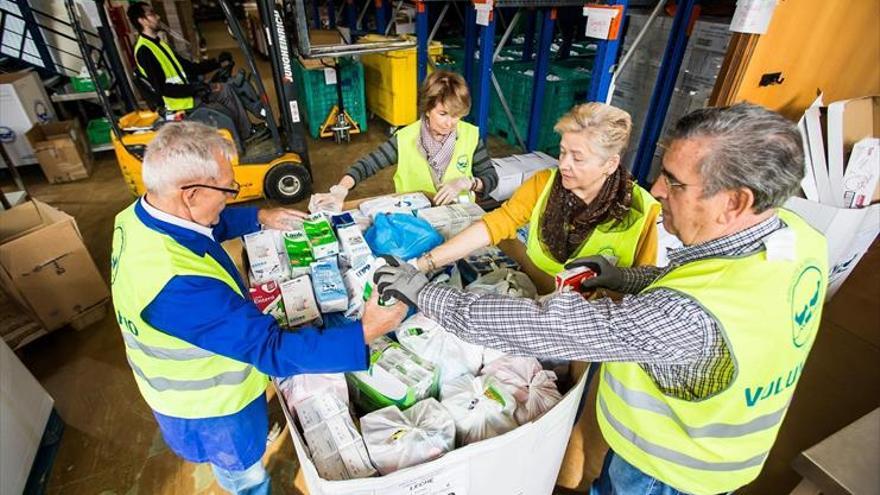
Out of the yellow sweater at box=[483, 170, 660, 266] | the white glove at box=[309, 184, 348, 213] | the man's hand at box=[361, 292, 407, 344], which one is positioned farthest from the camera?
the white glove at box=[309, 184, 348, 213]

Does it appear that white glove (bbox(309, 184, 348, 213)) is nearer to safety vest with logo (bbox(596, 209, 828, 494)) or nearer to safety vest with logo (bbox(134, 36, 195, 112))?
safety vest with logo (bbox(596, 209, 828, 494))

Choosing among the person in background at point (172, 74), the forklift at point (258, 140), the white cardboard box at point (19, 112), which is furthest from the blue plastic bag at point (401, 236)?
the white cardboard box at point (19, 112)

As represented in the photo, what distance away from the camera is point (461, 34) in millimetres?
8344

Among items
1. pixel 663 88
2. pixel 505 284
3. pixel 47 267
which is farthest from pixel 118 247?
pixel 663 88

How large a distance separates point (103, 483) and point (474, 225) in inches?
90.5

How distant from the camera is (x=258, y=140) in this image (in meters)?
4.80

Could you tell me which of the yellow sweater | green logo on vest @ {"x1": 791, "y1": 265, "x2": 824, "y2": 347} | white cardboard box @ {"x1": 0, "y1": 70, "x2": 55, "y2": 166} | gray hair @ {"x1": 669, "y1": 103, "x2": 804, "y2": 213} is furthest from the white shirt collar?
white cardboard box @ {"x1": 0, "y1": 70, "x2": 55, "y2": 166}

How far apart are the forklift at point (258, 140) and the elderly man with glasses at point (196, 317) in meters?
3.01

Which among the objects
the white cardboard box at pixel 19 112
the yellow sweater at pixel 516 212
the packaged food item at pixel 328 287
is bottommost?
the white cardboard box at pixel 19 112

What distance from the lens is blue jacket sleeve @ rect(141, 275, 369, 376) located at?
1.17 m

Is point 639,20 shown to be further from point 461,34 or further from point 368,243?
point 461,34

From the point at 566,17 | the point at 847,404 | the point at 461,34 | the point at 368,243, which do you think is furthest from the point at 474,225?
the point at 461,34

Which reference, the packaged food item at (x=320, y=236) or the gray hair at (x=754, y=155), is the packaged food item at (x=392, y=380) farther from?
the gray hair at (x=754, y=155)

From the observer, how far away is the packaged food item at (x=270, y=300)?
5.35 feet
